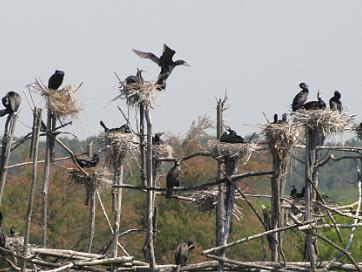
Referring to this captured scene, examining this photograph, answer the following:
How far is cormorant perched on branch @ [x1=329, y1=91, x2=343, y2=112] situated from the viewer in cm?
1488

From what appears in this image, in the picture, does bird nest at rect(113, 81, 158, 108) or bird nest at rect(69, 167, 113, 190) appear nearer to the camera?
bird nest at rect(113, 81, 158, 108)

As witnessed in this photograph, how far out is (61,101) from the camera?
48.8 ft

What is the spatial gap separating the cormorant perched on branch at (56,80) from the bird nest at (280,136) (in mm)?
3440

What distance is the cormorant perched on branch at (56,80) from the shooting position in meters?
15.3

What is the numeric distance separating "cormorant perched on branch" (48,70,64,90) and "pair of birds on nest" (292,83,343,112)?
3280 millimetres

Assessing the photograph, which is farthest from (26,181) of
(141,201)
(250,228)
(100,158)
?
(100,158)

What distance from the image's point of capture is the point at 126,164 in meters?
15.2

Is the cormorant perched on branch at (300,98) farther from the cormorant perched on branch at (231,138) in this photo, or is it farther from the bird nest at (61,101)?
the bird nest at (61,101)

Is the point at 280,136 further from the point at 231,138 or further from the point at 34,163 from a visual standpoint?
the point at 34,163

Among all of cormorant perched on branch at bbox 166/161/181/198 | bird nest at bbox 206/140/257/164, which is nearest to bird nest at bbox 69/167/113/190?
cormorant perched on branch at bbox 166/161/181/198

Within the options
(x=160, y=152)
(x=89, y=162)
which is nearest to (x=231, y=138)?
(x=160, y=152)

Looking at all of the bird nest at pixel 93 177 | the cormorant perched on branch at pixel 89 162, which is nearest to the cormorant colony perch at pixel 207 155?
the bird nest at pixel 93 177

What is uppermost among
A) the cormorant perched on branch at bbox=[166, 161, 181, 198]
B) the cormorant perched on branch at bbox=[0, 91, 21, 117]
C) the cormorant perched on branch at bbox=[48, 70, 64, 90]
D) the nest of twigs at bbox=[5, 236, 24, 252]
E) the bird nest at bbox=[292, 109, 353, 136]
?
the cormorant perched on branch at bbox=[48, 70, 64, 90]

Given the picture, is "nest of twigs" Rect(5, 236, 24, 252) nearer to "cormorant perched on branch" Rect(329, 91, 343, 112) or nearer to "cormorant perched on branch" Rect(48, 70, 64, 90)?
"cormorant perched on branch" Rect(48, 70, 64, 90)
